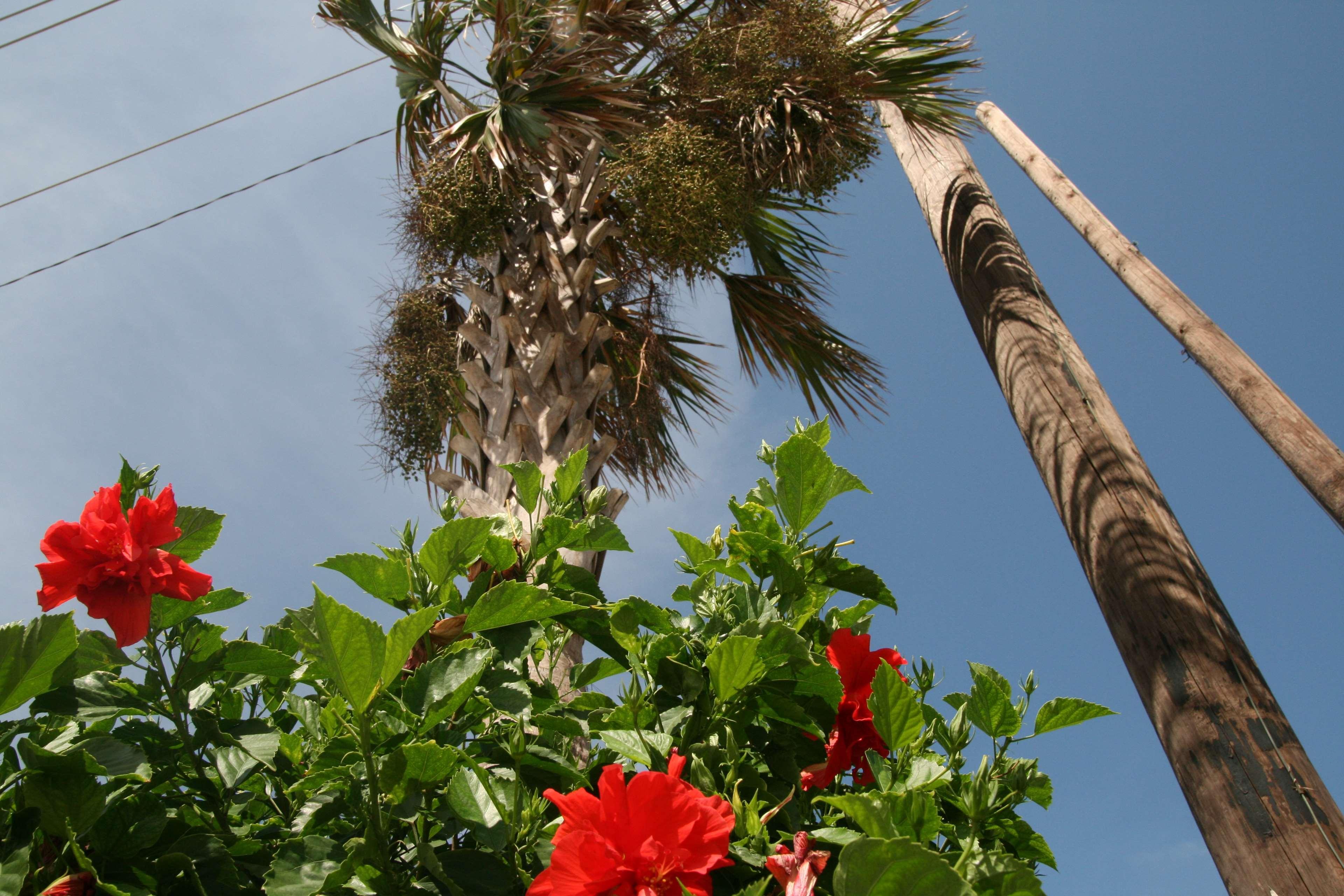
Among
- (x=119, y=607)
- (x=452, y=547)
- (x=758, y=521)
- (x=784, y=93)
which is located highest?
(x=784, y=93)

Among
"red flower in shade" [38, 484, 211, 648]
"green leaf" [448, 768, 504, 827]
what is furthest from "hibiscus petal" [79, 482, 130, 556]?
"green leaf" [448, 768, 504, 827]

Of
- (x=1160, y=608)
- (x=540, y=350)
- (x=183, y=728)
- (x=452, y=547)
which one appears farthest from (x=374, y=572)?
(x=540, y=350)

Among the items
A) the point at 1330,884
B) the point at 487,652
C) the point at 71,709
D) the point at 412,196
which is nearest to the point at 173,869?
the point at 71,709

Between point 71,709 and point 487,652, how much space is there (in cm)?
32

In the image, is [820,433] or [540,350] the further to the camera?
[540,350]

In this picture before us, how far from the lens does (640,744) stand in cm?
61

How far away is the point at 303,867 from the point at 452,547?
27 centimetres

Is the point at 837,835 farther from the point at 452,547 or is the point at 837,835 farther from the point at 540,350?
the point at 540,350

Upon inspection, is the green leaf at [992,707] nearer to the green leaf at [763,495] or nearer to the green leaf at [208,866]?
the green leaf at [763,495]

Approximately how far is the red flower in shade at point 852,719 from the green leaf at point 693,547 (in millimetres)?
164

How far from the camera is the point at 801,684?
2.20ft

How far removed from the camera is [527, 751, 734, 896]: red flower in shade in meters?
0.50

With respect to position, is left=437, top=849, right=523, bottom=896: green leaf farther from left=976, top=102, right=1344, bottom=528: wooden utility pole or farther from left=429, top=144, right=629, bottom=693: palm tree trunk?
left=976, top=102, right=1344, bottom=528: wooden utility pole

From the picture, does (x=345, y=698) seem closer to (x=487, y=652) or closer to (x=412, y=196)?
(x=487, y=652)
